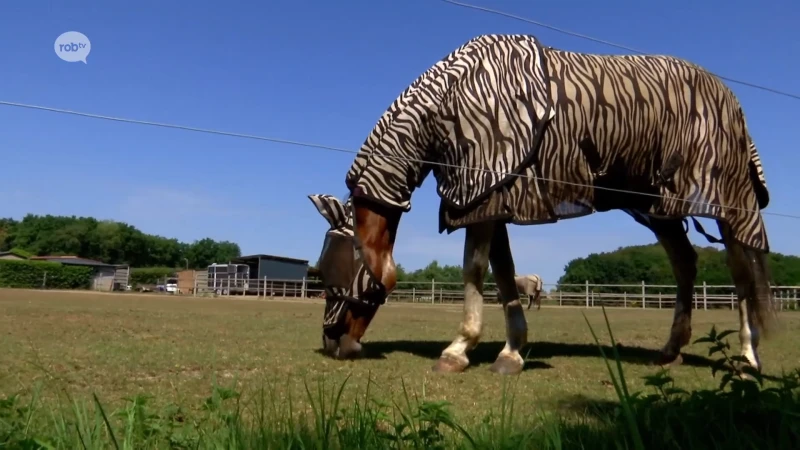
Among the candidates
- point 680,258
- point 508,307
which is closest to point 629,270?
point 680,258

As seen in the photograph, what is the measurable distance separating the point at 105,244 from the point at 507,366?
170 feet

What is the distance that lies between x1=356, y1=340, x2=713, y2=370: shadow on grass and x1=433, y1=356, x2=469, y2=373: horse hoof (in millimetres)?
581

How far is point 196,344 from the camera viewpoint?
6.00 m

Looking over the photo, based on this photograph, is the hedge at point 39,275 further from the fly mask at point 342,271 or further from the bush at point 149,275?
the fly mask at point 342,271

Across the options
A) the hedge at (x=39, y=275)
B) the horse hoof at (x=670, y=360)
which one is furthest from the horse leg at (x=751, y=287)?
the hedge at (x=39, y=275)

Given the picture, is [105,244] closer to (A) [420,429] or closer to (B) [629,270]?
(B) [629,270]

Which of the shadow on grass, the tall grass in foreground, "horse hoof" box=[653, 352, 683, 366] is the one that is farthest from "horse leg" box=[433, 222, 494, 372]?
the tall grass in foreground

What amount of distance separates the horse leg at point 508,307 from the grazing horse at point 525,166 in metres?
0.01

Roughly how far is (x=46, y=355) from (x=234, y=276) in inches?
1400

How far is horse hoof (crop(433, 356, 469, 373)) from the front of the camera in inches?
186

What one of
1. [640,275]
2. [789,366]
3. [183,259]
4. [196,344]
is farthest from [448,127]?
[183,259]

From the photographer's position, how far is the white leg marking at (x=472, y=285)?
4.83 metres

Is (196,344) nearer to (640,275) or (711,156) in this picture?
(711,156)

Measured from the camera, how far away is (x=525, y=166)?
4.67m
